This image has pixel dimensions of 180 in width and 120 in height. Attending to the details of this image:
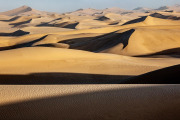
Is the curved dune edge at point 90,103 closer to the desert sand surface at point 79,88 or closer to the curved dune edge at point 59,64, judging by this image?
the desert sand surface at point 79,88

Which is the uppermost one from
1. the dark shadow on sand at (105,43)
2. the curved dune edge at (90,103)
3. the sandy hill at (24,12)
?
the curved dune edge at (90,103)

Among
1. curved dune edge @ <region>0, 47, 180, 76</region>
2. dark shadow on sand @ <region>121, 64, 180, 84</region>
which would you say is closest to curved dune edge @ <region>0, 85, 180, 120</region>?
dark shadow on sand @ <region>121, 64, 180, 84</region>

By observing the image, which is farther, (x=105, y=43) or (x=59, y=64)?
(x=105, y=43)

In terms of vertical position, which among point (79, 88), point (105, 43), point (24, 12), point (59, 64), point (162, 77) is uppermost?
point (79, 88)

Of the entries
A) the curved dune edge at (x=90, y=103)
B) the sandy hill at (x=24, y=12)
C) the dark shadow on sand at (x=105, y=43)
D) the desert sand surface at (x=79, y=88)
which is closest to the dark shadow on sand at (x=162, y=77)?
the desert sand surface at (x=79, y=88)

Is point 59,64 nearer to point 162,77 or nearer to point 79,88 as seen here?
point 162,77

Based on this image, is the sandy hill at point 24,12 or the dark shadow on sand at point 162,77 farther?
the sandy hill at point 24,12

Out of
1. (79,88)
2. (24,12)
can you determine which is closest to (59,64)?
(79,88)

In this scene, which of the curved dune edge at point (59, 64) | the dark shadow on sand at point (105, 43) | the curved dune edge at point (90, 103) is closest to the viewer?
the curved dune edge at point (90, 103)

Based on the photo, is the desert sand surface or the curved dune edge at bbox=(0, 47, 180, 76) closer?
the desert sand surface

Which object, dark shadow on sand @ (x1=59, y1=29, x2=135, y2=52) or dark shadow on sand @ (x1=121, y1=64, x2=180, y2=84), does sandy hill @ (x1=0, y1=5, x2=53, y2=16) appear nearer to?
dark shadow on sand @ (x1=59, y1=29, x2=135, y2=52)

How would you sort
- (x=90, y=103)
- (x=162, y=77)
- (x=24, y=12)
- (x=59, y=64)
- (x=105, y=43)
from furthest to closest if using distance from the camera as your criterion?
(x=24, y=12)
(x=105, y=43)
(x=59, y=64)
(x=162, y=77)
(x=90, y=103)

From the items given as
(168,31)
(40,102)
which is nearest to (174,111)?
(40,102)

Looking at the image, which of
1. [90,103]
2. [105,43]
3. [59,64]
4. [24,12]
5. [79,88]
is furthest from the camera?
[24,12]
